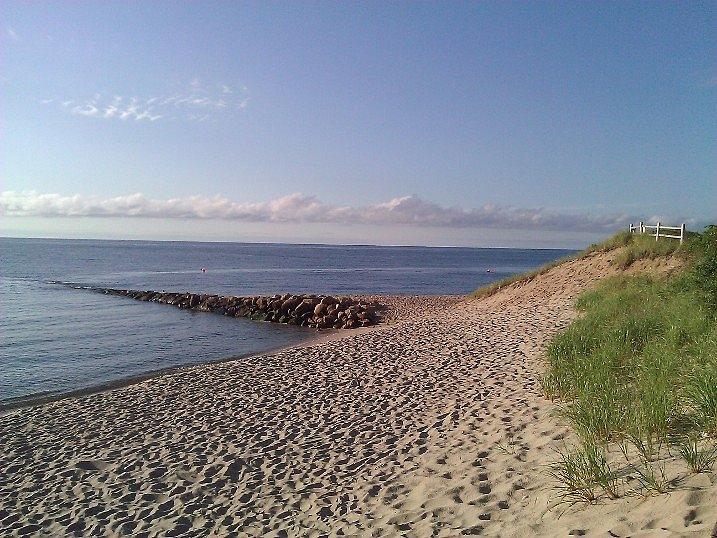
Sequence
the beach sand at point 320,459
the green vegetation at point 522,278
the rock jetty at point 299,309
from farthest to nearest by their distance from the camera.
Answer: the green vegetation at point 522,278
the rock jetty at point 299,309
the beach sand at point 320,459

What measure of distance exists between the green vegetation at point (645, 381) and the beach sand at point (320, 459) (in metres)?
0.37

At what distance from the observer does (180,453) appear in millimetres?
8328

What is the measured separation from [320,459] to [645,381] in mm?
4324

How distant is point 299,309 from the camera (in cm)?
2912

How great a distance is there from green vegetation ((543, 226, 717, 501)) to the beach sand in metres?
0.37

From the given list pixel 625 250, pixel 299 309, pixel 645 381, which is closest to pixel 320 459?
pixel 645 381

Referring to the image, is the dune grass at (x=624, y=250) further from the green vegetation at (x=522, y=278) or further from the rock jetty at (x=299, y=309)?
the rock jetty at (x=299, y=309)

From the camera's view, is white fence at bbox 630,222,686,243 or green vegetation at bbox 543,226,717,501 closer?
green vegetation at bbox 543,226,717,501

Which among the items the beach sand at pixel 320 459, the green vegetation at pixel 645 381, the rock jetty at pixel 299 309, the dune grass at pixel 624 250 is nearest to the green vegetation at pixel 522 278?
the dune grass at pixel 624 250

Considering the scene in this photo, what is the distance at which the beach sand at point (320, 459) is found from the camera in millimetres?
5328

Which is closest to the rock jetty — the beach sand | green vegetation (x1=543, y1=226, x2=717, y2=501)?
the beach sand

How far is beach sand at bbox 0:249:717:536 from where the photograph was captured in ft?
17.5

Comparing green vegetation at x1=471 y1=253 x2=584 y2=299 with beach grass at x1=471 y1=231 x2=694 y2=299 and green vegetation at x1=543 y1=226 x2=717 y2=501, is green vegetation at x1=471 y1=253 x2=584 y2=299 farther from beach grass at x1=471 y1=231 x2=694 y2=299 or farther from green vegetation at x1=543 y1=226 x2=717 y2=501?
green vegetation at x1=543 y1=226 x2=717 y2=501

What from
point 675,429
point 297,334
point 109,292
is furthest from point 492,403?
point 109,292
